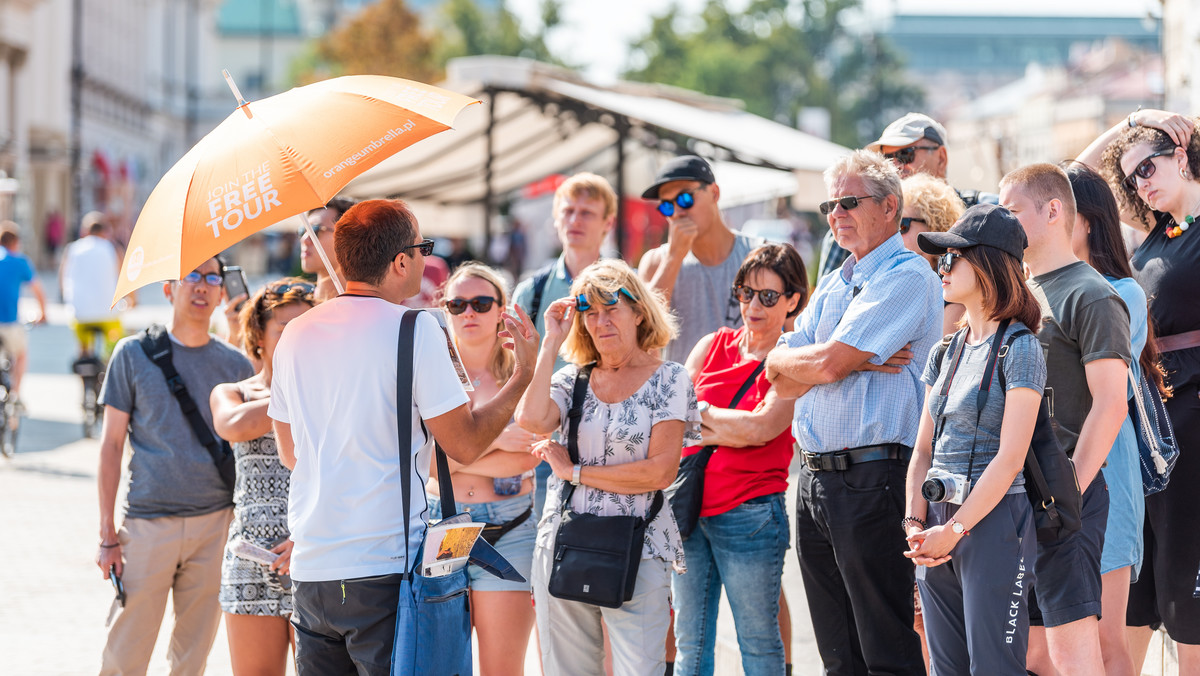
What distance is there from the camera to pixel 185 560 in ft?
16.2

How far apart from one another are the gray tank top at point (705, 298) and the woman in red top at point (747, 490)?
0.83m

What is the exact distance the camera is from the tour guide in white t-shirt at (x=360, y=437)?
11.0 ft

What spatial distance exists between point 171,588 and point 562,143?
37.1 feet

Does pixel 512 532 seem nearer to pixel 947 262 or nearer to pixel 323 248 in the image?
pixel 323 248

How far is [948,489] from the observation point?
3.52 m

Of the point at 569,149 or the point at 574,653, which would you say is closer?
the point at 574,653

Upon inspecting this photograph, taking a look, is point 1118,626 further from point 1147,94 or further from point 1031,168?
point 1147,94

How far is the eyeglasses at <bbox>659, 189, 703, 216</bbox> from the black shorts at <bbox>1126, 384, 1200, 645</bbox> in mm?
2140

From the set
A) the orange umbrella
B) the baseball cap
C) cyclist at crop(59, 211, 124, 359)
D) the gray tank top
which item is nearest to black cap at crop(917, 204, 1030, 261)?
the orange umbrella

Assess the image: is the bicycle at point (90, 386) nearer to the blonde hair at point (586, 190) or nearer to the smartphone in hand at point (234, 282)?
the smartphone in hand at point (234, 282)

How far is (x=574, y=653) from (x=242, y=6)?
11270 centimetres

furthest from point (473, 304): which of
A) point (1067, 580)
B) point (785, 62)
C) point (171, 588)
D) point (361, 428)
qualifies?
point (785, 62)

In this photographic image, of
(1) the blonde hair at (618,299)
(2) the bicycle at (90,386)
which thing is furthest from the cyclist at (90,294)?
(1) the blonde hair at (618,299)

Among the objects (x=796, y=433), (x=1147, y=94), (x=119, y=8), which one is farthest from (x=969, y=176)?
(x=119, y=8)
